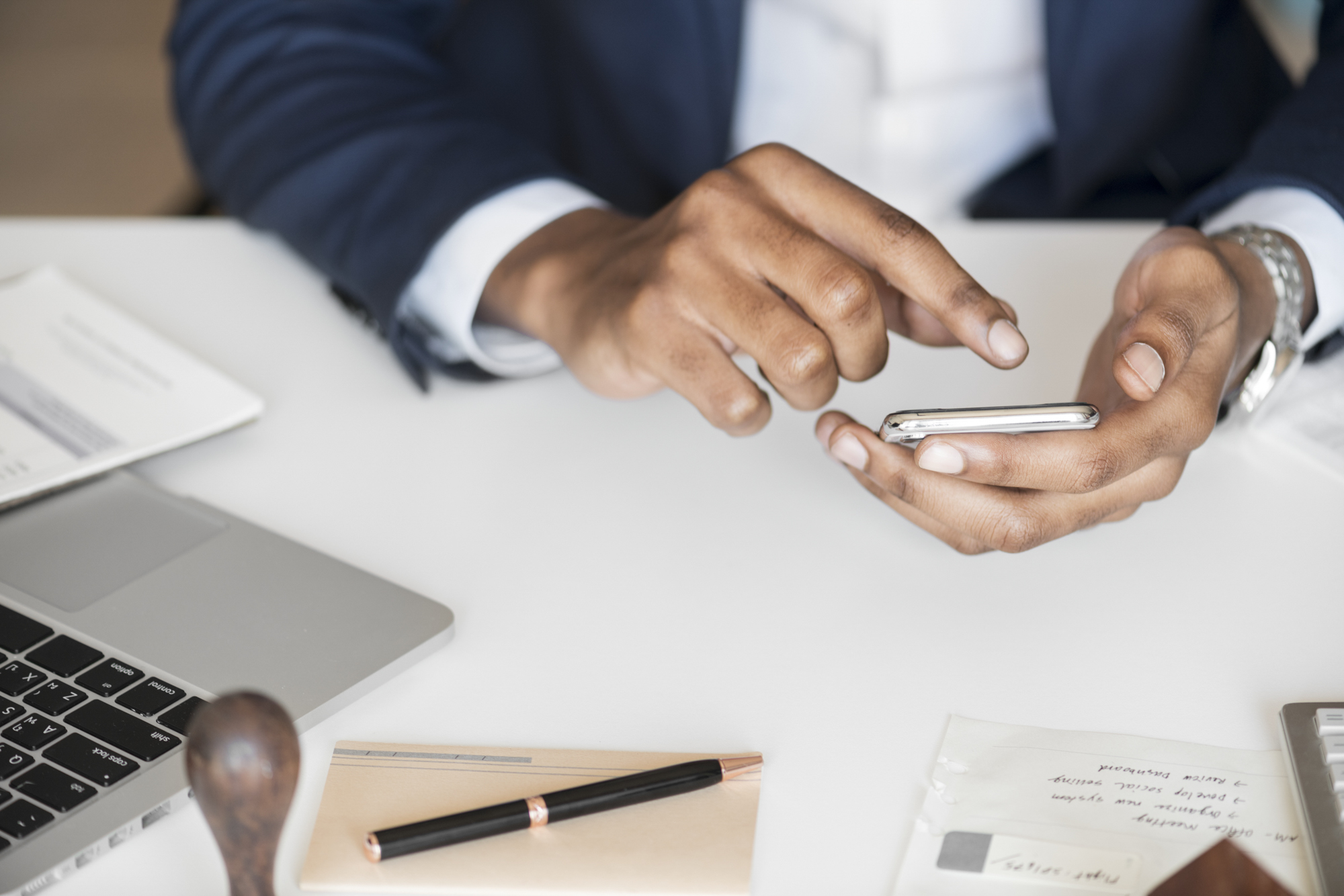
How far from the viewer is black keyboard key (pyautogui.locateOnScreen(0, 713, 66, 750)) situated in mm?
436

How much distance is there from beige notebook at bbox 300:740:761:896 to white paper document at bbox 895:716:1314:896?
0.07 m

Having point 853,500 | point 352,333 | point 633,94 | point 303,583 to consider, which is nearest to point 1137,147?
point 633,94

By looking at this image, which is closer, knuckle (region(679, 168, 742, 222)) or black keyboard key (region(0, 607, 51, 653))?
black keyboard key (region(0, 607, 51, 653))

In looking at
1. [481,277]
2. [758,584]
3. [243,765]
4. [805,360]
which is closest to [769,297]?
[805,360]

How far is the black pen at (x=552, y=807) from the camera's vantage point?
412 mm

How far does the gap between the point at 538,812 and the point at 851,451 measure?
0.74 feet

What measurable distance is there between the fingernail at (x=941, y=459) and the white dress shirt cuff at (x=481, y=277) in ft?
0.98

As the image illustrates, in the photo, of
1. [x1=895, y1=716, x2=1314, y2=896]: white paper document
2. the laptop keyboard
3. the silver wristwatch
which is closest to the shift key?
the laptop keyboard

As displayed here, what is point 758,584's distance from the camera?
559 mm

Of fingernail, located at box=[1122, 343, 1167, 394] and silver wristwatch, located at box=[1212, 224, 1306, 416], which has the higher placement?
silver wristwatch, located at box=[1212, 224, 1306, 416]

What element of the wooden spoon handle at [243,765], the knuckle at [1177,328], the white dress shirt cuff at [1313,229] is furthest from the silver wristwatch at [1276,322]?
the wooden spoon handle at [243,765]

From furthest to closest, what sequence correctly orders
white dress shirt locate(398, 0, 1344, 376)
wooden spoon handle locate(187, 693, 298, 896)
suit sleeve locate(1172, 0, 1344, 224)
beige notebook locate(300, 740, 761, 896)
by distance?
white dress shirt locate(398, 0, 1344, 376), suit sleeve locate(1172, 0, 1344, 224), beige notebook locate(300, 740, 761, 896), wooden spoon handle locate(187, 693, 298, 896)

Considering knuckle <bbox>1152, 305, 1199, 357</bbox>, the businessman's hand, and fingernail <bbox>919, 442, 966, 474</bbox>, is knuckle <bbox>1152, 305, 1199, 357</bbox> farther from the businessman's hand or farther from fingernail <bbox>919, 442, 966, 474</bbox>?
fingernail <bbox>919, 442, 966, 474</bbox>

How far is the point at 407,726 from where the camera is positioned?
0.48 metres
